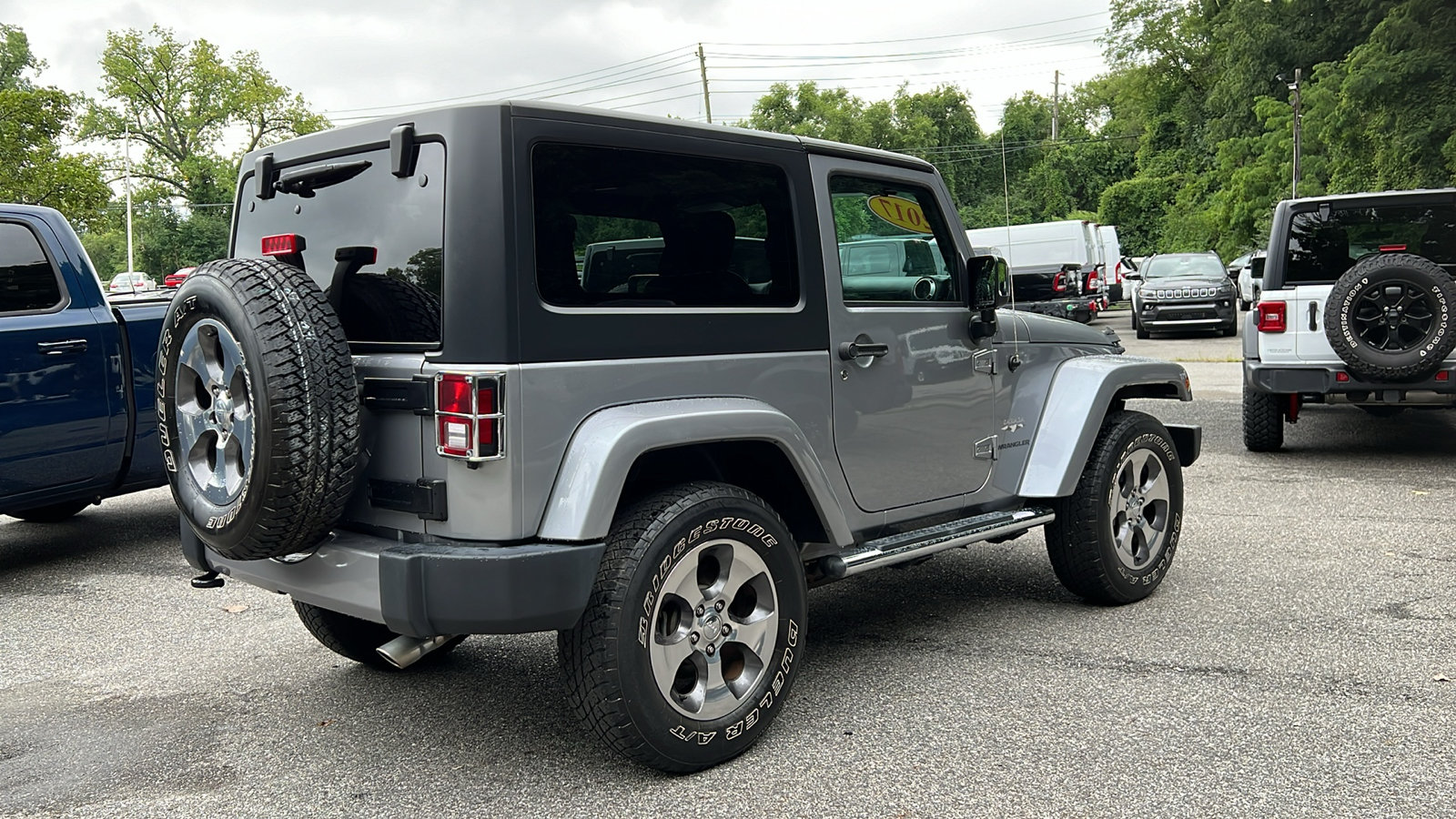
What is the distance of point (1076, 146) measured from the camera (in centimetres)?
6862

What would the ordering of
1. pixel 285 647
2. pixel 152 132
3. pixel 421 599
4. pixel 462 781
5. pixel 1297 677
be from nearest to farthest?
1. pixel 421 599
2. pixel 462 781
3. pixel 1297 677
4. pixel 285 647
5. pixel 152 132

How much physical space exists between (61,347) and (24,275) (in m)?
0.43

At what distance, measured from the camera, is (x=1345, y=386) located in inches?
332

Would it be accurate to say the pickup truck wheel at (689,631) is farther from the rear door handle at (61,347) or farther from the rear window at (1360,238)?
the rear window at (1360,238)

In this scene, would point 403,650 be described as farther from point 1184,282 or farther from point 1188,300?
point 1184,282

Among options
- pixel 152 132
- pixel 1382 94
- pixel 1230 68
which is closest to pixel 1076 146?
pixel 1230 68

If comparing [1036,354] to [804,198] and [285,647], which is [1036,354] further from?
[285,647]

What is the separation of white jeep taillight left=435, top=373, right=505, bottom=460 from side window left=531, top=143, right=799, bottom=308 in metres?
0.32

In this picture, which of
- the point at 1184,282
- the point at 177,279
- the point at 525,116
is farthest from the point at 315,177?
the point at 1184,282

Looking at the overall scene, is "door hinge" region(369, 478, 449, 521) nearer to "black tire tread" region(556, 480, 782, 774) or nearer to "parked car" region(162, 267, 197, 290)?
"black tire tread" region(556, 480, 782, 774)

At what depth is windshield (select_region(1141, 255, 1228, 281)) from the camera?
22953 millimetres

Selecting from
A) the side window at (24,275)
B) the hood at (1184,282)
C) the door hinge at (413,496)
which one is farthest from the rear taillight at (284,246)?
the hood at (1184,282)

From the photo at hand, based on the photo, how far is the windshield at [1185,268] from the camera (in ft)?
75.3

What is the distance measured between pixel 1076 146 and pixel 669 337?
229 feet
